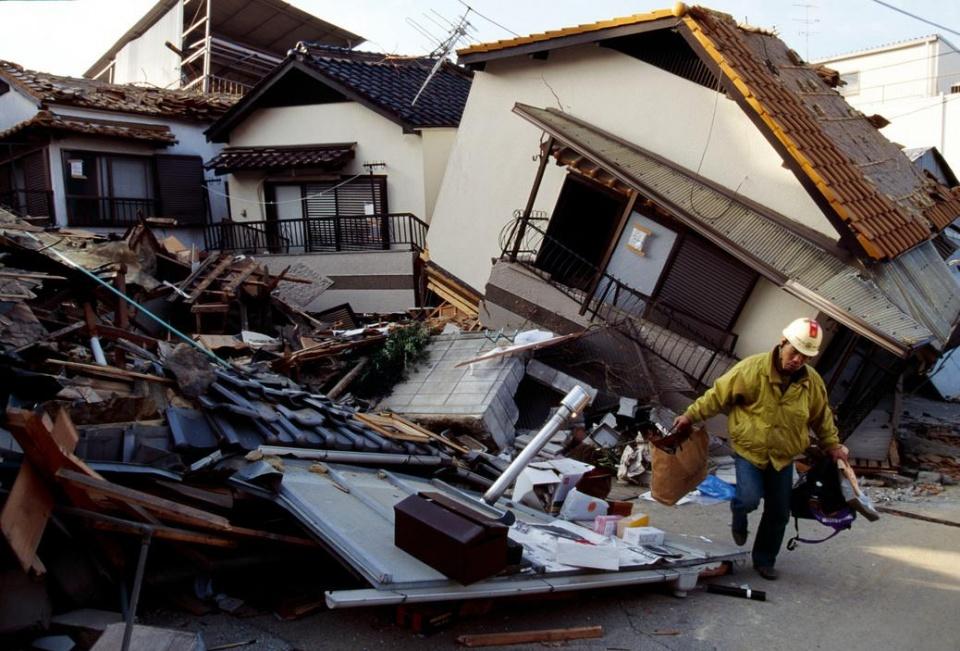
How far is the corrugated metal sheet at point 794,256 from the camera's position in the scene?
9.04m

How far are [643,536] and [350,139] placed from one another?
15.8m

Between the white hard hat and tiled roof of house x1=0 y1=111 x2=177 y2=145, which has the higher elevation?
the white hard hat

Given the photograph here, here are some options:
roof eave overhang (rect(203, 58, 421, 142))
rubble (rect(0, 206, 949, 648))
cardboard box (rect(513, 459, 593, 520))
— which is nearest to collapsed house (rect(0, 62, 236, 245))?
roof eave overhang (rect(203, 58, 421, 142))

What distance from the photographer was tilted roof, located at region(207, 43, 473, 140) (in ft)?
61.9

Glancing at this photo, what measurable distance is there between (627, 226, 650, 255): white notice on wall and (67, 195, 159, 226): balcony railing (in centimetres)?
1325

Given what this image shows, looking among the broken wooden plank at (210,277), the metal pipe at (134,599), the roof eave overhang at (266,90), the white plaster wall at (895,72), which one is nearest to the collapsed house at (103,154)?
the roof eave overhang at (266,90)

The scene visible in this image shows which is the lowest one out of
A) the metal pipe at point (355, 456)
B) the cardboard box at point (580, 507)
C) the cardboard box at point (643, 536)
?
the metal pipe at point (355, 456)

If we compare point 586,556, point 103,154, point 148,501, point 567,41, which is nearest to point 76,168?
point 103,154

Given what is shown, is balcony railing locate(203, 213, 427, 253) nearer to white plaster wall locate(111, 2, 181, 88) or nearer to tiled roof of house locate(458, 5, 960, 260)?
tiled roof of house locate(458, 5, 960, 260)

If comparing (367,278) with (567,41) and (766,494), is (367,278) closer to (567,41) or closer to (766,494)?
(567,41)

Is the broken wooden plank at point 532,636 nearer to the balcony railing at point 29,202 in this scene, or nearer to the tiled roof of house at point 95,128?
the balcony railing at point 29,202

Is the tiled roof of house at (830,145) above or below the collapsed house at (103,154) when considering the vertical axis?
above

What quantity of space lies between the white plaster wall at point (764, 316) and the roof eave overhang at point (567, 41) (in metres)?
4.03

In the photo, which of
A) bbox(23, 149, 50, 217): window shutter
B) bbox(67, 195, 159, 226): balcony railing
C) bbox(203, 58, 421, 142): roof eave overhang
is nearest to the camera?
bbox(203, 58, 421, 142): roof eave overhang
